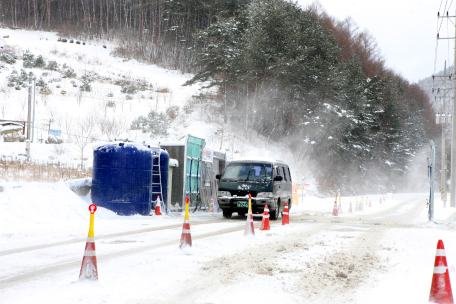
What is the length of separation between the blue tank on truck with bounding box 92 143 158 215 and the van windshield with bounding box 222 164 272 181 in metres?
3.29

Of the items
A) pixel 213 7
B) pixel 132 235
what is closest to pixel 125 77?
pixel 213 7

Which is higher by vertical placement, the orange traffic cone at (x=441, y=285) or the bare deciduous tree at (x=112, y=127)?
the bare deciduous tree at (x=112, y=127)

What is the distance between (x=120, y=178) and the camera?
1747 cm

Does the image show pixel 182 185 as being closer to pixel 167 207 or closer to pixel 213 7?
pixel 167 207

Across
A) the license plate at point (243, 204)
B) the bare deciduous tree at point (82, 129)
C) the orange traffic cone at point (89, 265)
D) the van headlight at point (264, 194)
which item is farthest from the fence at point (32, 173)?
the orange traffic cone at point (89, 265)

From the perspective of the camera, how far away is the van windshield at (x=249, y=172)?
1738 cm

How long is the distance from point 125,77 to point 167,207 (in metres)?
48.6

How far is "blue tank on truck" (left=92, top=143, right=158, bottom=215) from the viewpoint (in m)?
17.4

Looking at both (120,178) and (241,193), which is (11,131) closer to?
(120,178)

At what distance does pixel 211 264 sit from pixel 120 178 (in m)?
10.6

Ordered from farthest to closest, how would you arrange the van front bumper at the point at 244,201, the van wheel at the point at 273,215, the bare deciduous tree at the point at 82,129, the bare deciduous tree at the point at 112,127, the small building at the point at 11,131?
1. the bare deciduous tree at the point at 112,127
2. the bare deciduous tree at the point at 82,129
3. the small building at the point at 11,131
4. the van wheel at the point at 273,215
5. the van front bumper at the point at 244,201

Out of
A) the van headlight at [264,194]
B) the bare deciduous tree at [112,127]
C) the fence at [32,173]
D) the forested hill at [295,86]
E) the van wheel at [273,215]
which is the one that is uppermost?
the forested hill at [295,86]

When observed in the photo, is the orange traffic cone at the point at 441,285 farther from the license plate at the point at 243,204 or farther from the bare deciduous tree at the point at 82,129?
the bare deciduous tree at the point at 82,129

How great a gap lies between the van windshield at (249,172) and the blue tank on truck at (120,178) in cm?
329
